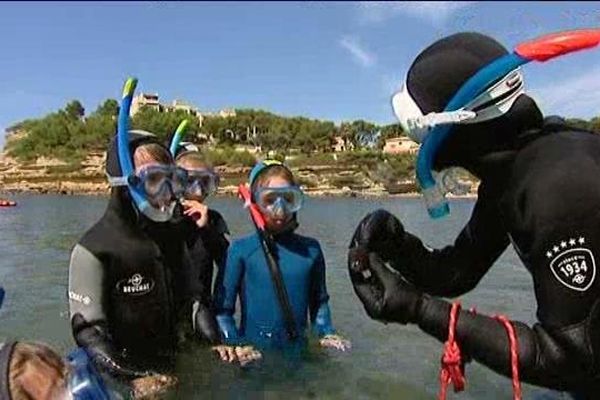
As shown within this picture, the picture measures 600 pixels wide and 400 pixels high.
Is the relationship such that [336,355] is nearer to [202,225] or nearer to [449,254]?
[202,225]

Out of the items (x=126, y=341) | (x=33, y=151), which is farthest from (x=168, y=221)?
(x=33, y=151)

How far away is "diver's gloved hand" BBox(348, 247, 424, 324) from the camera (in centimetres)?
221

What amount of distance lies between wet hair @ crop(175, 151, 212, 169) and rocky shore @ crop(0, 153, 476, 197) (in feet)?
222

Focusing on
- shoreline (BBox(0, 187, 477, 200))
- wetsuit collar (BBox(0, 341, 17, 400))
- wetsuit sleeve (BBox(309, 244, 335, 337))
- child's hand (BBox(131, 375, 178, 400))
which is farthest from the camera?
shoreline (BBox(0, 187, 477, 200))

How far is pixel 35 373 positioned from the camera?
1822mm

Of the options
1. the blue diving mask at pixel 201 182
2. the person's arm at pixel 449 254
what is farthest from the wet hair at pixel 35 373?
the blue diving mask at pixel 201 182

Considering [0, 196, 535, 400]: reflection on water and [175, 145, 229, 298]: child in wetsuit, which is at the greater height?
[175, 145, 229, 298]: child in wetsuit

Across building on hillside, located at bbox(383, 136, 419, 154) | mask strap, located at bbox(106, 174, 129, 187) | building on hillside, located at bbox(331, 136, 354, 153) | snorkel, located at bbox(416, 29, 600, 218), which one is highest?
building on hillside, located at bbox(331, 136, 354, 153)

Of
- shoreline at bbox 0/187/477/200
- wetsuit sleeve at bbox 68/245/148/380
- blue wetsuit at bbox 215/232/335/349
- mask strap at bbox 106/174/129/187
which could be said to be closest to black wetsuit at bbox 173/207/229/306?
blue wetsuit at bbox 215/232/335/349

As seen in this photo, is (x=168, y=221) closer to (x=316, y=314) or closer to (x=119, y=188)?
(x=119, y=188)

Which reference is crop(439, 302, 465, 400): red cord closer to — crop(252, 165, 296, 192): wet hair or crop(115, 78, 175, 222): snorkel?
crop(115, 78, 175, 222): snorkel

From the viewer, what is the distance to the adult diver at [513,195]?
81.1 inches

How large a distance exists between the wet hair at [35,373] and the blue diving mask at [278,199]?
10.2 feet

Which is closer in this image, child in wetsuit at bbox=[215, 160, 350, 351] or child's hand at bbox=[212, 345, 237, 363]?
child's hand at bbox=[212, 345, 237, 363]
